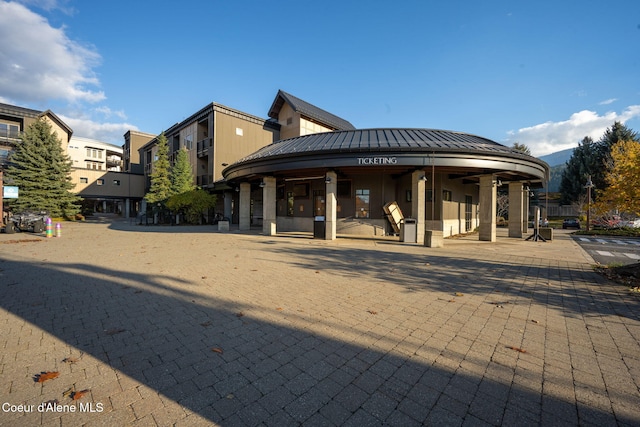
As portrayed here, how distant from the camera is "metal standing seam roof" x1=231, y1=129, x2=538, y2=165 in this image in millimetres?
13872

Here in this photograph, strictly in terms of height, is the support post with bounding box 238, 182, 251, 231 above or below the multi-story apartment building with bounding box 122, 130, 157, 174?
below

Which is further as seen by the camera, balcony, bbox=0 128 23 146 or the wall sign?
balcony, bbox=0 128 23 146

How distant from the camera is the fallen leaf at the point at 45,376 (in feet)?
8.58

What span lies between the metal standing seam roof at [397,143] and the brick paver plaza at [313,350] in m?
8.68

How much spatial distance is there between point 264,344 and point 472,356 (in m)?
2.50

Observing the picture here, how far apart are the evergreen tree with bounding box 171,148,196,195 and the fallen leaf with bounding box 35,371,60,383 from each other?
3013cm

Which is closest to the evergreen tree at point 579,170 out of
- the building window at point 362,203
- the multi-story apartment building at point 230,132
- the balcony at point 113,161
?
the multi-story apartment building at point 230,132

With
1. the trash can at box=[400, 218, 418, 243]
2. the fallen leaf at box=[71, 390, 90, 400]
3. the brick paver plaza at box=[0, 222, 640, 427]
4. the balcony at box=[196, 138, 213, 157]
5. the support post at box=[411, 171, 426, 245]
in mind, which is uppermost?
the balcony at box=[196, 138, 213, 157]

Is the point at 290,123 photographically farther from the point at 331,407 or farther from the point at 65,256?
the point at 331,407

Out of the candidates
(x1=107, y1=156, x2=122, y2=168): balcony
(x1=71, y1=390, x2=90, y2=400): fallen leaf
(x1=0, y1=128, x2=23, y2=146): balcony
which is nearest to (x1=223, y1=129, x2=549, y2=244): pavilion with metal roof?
(x1=71, y1=390, x2=90, y2=400): fallen leaf

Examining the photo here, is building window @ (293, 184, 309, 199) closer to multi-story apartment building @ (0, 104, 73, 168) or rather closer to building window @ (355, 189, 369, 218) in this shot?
building window @ (355, 189, 369, 218)

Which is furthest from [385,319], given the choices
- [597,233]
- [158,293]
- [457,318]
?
[597,233]

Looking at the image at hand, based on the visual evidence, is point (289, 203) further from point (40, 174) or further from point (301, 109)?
point (40, 174)

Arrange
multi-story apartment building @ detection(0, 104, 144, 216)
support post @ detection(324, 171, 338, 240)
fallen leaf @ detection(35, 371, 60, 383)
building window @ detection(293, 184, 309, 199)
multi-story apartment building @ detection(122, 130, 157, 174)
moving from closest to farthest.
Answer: fallen leaf @ detection(35, 371, 60, 383) → support post @ detection(324, 171, 338, 240) → building window @ detection(293, 184, 309, 199) → multi-story apartment building @ detection(0, 104, 144, 216) → multi-story apartment building @ detection(122, 130, 157, 174)
